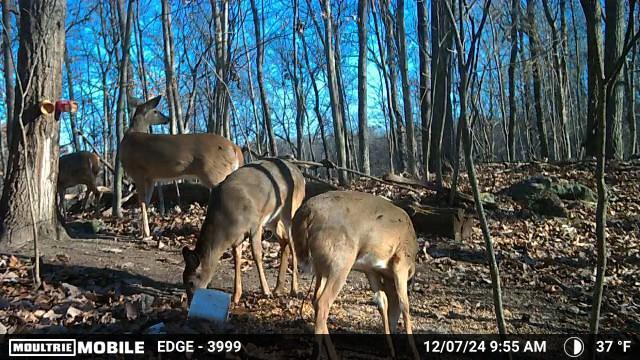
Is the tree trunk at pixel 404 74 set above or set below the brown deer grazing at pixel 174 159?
above

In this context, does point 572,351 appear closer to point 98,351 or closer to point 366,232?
point 366,232

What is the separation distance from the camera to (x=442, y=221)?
856cm

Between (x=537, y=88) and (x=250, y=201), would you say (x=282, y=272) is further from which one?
(x=537, y=88)

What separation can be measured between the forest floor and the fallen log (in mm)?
155

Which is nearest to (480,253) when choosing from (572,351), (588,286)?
(588,286)

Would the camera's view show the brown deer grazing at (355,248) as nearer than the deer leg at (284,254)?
→ Yes

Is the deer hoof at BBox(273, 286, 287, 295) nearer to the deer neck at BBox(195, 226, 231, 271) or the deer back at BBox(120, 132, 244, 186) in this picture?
the deer neck at BBox(195, 226, 231, 271)

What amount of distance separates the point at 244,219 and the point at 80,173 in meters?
9.00

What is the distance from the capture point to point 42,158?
6.82m

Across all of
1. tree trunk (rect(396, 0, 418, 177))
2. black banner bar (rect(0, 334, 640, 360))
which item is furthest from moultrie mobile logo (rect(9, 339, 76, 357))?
tree trunk (rect(396, 0, 418, 177))

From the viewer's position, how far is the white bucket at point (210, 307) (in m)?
4.38

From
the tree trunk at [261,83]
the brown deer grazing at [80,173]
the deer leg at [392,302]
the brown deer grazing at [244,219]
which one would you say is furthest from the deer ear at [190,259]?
→ the brown deer grazing at [80,173]

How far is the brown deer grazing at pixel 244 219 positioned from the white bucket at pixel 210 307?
2.24 ft

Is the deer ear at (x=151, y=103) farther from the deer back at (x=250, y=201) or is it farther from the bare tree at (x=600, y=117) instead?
the bare tree at (x=600, y=117)
